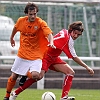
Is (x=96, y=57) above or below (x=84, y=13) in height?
below

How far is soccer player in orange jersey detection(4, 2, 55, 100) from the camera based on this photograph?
10.0 m

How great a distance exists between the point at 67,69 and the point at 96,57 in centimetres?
501

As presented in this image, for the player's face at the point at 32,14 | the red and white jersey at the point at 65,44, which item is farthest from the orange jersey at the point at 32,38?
the red and white jersey at the point at 65,44

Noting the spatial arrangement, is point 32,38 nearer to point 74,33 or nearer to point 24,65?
point 24,65

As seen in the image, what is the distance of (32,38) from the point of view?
10055 millimetres

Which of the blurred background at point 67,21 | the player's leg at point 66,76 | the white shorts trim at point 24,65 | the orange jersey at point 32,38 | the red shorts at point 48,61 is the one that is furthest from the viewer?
the blurred background at point 67,21

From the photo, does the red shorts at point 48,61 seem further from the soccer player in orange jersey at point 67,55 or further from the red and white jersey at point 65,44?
the red and white jersey at point 65,44

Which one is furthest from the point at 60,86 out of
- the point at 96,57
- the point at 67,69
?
the point at 67,69

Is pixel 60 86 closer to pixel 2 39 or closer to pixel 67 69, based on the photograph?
pixel 2 39

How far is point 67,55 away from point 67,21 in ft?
17.4

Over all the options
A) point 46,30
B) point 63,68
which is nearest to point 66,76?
point 63,68

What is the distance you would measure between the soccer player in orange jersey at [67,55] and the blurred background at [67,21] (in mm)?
4675

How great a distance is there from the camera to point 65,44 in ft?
33.7

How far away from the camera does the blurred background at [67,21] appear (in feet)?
50.4
